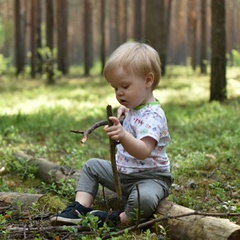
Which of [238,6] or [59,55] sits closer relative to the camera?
[59,55]

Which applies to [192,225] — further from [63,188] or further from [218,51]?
[218,51]

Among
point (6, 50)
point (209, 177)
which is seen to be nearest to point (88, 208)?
point (209, 177)

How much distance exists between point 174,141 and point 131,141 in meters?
3.86

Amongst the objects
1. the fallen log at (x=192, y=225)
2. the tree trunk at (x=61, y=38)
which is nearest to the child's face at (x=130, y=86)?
the fallen log at (x=192, y=225)

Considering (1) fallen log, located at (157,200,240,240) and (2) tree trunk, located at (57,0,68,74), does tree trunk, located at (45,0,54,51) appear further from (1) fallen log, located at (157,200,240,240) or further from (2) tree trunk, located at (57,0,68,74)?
(1) fallen log, located at (157,200,240,240)

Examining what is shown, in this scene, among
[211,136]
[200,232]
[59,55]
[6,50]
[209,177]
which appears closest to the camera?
[200,232]

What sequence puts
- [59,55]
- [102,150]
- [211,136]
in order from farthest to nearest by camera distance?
1. [59,55]
2. [211,136]
3. [102,150]

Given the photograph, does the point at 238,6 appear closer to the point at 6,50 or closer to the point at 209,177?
the point at 6,50

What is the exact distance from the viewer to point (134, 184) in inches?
162

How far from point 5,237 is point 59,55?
80.1 feet

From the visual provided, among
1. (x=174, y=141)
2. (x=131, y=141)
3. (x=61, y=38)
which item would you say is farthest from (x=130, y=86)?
(x=61, y=38)

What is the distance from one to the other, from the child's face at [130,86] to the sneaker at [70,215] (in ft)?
2.85

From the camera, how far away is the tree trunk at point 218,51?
11695 mm

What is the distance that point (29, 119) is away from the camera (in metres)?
9.77
